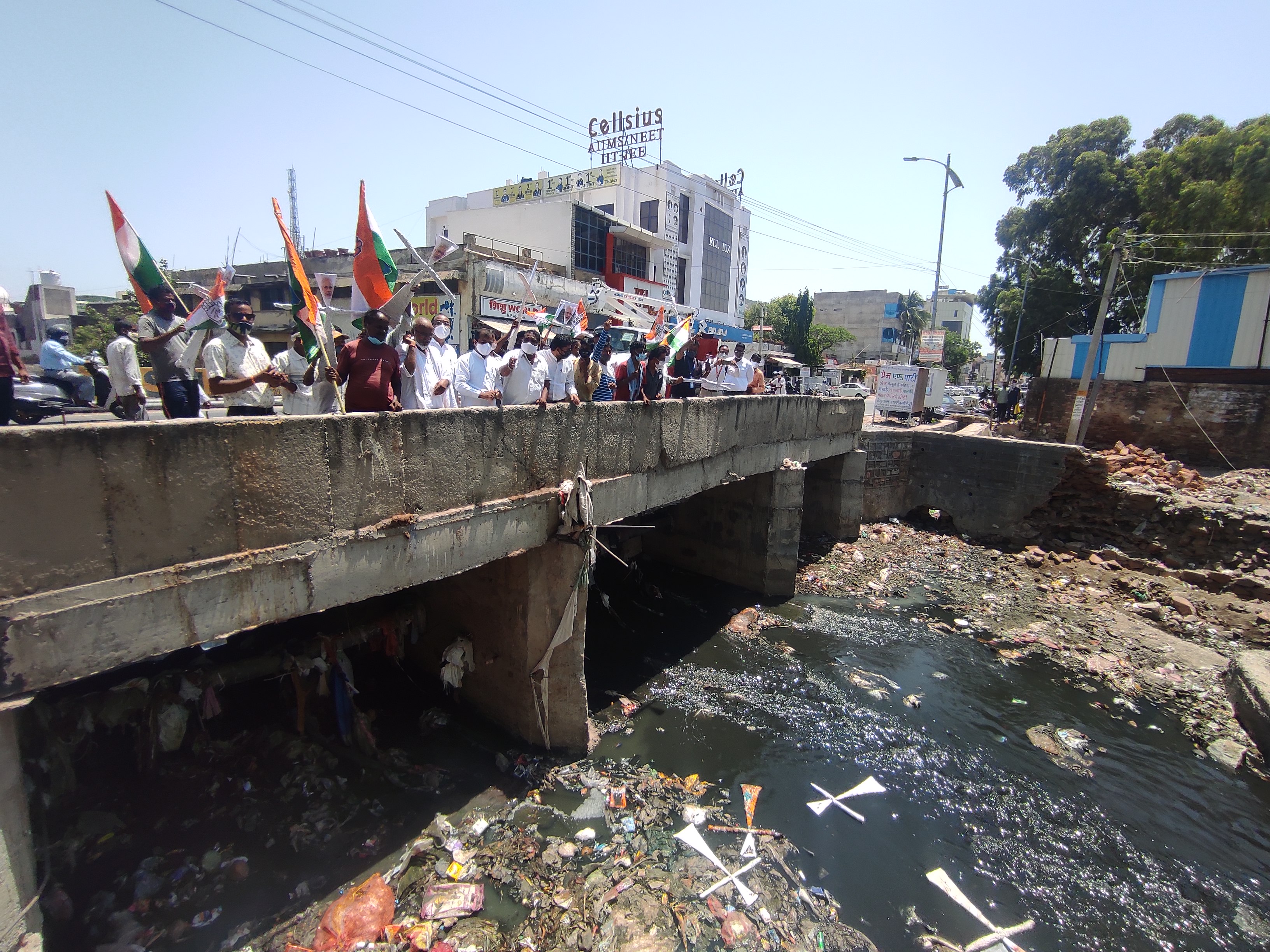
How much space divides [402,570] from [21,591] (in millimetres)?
2100

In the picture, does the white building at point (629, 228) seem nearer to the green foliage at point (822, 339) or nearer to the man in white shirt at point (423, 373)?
the green foliage at point (822, 339)

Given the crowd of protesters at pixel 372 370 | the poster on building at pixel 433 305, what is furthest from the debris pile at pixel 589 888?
the poster on building at pixel 433 305

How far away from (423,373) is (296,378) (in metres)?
1.05

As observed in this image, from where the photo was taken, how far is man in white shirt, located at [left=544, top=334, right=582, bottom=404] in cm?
643

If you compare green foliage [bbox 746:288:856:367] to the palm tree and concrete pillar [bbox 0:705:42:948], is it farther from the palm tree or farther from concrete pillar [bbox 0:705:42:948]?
concrete pillar [bbox 0:705:42:948]

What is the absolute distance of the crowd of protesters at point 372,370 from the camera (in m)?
4.46

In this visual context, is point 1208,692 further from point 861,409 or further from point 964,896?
point 861,409

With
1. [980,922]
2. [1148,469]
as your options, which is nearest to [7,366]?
[980,922]

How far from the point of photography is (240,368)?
4832 millimetres

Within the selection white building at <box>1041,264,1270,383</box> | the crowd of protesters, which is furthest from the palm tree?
the crowd of protesters

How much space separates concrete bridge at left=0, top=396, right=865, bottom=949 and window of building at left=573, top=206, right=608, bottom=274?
65.5 feet

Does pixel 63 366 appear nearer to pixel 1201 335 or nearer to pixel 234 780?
pixel 234 780

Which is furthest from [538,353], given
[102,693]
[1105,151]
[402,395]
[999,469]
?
[1105,151]

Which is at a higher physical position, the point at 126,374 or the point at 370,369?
the point at 370,369
